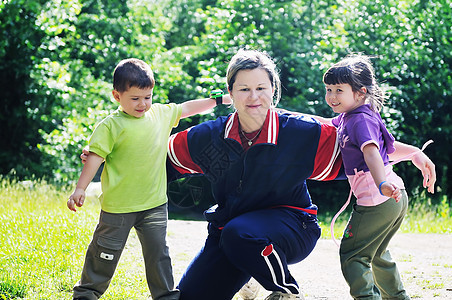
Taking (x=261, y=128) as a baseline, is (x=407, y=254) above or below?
below

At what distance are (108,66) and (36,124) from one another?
61.4 inches

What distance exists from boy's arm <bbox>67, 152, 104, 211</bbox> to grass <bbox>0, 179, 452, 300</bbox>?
808 millimetres

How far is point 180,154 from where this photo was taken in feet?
11.5

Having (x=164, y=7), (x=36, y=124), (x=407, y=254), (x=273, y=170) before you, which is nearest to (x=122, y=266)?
(x=273, y=170)

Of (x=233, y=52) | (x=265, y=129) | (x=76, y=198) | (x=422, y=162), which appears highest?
(x=233, y=52)

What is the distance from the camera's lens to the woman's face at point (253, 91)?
3.26 meters

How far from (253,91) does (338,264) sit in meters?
2.14

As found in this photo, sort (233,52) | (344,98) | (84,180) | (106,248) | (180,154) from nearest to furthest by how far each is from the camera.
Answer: (84,180)
(106,248)
(344,98)
(180,154)
(233,52)

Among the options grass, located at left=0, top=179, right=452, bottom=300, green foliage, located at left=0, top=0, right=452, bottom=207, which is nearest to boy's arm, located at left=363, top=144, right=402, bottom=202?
grass, located at left=0, top=179, right=452, bottom=300

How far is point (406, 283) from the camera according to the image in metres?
4.12

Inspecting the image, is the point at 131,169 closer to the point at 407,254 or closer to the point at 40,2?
the point at 407,254

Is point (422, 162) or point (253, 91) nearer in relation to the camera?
point (253, 91)

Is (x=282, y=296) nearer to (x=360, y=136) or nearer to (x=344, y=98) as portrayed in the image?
(x=360, y=136)

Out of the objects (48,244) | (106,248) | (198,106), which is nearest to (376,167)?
(198,106)
